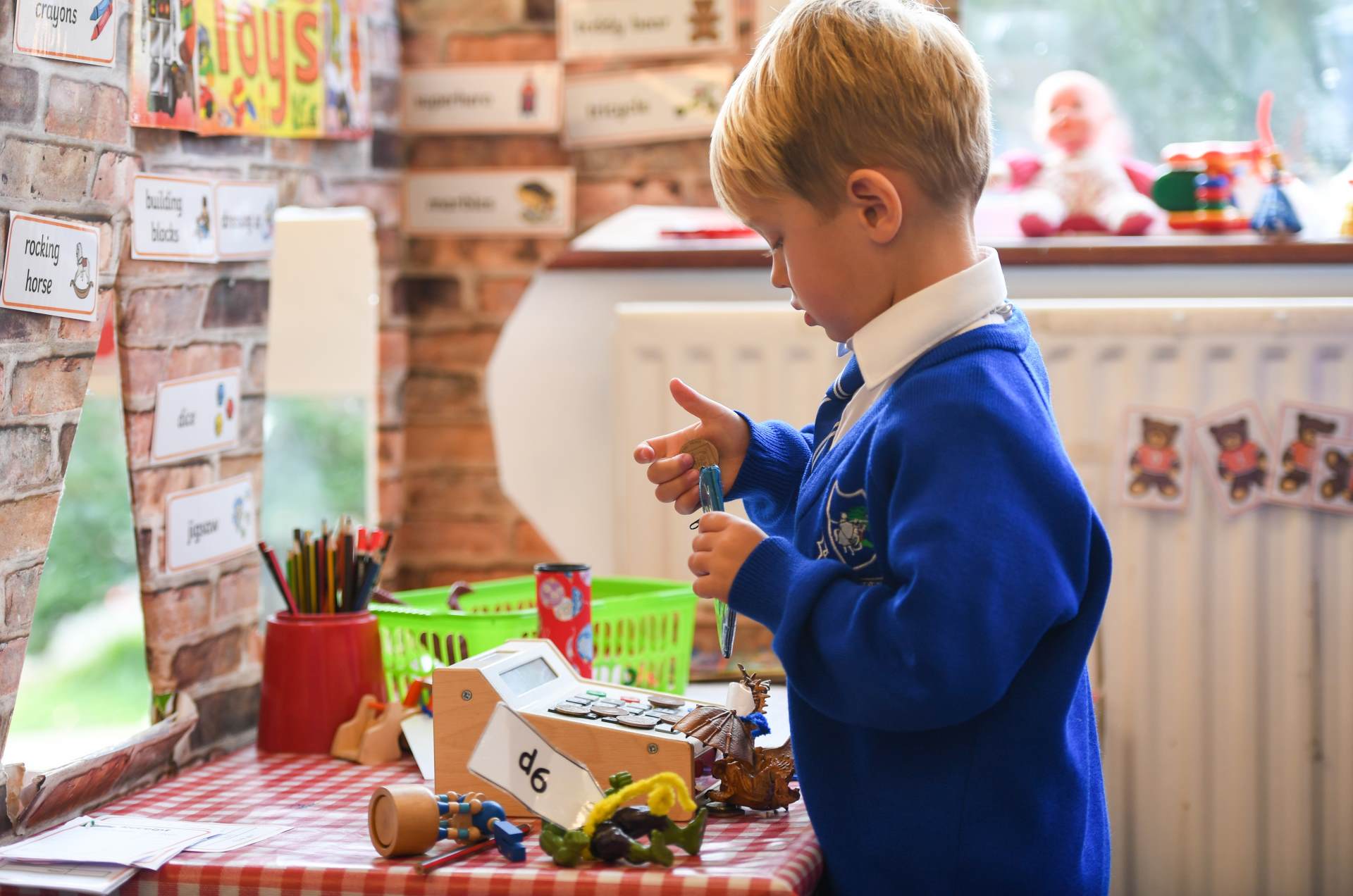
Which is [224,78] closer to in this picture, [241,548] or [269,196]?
[269,196]

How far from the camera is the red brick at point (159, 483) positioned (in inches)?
53.5

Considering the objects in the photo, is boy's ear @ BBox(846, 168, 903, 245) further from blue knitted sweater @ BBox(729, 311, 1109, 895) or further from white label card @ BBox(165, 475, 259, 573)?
white label card @ BBox(165, 475, 259, 573)

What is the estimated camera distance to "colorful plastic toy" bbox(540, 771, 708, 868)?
101 cm

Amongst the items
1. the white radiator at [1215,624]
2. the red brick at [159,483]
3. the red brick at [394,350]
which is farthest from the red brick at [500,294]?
the red brick at [159,483]

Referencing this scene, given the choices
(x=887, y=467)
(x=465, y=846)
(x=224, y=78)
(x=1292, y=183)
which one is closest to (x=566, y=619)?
(x=465, y=846)

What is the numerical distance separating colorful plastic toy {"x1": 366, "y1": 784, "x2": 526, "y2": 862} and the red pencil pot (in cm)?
36

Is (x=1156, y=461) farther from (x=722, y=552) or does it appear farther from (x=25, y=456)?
(x=25, y=456)

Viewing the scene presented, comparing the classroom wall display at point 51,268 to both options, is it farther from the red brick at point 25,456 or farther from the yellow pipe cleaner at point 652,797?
the yellow pipe cleaner at point 652,797

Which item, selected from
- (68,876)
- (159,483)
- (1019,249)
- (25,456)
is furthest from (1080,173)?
(68,876)

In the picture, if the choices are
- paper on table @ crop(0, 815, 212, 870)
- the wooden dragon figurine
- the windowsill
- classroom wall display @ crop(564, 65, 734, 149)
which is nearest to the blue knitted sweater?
the wooden dragon figurine

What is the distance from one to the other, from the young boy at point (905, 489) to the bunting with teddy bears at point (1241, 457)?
766mm

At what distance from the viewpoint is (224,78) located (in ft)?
4.69

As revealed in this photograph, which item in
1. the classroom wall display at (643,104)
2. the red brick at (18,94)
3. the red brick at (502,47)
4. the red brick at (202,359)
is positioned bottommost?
the red brick at (202,359)

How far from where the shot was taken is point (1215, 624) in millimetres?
1741
